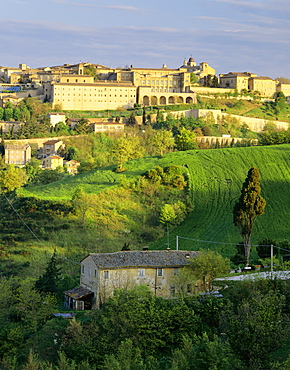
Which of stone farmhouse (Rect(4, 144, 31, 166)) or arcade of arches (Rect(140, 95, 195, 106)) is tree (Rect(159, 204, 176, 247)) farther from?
arcade of arches (Rect(140, 95, 195, 106))

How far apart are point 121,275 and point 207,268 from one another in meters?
3.73

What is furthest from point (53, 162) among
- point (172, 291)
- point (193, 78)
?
point (172, 291)

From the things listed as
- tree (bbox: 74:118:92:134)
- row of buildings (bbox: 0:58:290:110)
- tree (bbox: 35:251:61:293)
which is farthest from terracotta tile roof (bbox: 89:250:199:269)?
row of buildings (bbox: 0:58:290:110)

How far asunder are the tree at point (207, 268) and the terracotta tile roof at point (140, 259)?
92 centimetres

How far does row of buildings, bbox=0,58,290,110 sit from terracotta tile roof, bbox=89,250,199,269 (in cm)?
6586

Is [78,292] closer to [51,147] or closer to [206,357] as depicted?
[206,357]

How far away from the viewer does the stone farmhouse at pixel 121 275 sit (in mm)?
31078

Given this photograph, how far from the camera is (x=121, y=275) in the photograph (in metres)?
31.3

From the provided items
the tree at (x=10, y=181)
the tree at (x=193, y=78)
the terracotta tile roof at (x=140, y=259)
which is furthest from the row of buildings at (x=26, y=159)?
the terracotta tile roof at (x=140, y=259)

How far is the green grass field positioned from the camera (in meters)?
44.5

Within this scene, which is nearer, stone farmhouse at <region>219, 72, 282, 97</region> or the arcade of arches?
the arcade of arches

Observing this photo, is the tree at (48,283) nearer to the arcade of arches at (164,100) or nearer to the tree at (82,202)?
the tree at (82,202)

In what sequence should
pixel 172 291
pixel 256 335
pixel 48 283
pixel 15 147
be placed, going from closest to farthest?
pixel 256 335
pixel 172 291
pixel 48 283
pixel 15 147

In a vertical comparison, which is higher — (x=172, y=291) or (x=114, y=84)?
(x=114, y=84)
